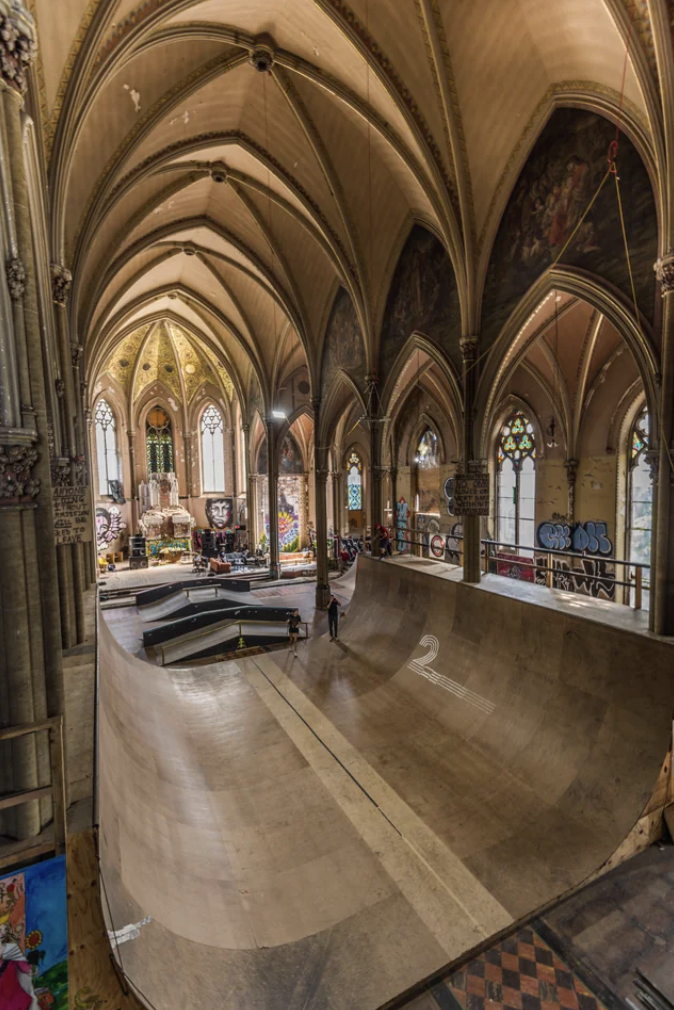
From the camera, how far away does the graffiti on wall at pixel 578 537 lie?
643 inches

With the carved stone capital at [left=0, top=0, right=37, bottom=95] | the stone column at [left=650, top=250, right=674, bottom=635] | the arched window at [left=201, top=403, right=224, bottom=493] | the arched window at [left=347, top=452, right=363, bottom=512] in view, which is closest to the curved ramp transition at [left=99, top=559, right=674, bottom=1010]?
the stone column at [left=650, top=250, right=674, bottom=635]

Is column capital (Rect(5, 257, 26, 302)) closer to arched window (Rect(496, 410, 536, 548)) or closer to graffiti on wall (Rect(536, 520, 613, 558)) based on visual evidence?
graffiti on wall (Rect(536, 520, 613, 558))

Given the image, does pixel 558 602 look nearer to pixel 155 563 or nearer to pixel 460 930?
pixel 460 930

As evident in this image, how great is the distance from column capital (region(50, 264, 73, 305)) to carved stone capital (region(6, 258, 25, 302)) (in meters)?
5.29

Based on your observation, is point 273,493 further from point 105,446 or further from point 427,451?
point 105,446

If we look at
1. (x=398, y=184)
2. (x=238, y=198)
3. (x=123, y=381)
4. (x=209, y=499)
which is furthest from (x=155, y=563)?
(x=398, y=184)

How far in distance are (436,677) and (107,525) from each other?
2304 cm

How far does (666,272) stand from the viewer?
671 centimetres

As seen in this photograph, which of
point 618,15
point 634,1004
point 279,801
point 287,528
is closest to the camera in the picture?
point 634,1004

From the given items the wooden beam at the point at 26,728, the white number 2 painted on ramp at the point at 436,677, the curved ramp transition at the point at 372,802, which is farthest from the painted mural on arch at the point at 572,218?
the wooden beam at the point at 26,728

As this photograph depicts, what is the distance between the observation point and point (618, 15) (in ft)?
20.4

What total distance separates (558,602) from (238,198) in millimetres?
15123

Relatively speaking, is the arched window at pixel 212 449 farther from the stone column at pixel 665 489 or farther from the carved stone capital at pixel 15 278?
the carved stone capital at pixel 15 278

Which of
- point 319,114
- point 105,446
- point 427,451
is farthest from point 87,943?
point 105,446
